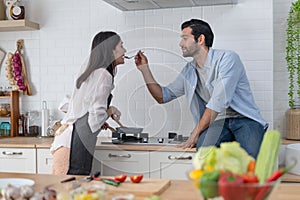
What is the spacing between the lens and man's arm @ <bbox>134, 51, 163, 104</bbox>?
10.6ft

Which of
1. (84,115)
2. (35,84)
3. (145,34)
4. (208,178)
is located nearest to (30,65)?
(35,84)

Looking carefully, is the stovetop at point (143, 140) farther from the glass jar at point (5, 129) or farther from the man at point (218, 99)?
the glass jar at point (5, 129)

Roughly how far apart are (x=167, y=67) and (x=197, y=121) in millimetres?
→ 552

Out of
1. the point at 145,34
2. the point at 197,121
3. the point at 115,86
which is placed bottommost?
the point at 197,121

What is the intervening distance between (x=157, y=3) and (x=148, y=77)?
676 millimetres

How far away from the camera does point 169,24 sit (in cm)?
372

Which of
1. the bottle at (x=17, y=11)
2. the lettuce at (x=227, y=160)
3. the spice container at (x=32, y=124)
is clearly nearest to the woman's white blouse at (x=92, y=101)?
the spice container at (x=32, y=124)

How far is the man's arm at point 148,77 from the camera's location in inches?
127

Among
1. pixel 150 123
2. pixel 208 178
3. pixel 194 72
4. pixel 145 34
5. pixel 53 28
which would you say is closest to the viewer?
pixel 208 178

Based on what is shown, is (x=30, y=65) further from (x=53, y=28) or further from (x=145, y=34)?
(x=145, y=34)

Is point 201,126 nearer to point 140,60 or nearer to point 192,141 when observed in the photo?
point 192,141

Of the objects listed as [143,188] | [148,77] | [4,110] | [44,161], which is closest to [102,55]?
[148,77]

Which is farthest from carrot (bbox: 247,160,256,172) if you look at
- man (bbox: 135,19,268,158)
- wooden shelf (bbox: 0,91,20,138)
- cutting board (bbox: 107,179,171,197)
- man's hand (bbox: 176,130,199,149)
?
wooden shelf (bbox: 0,91,20,138)

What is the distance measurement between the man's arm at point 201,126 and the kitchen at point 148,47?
111 millimetres
